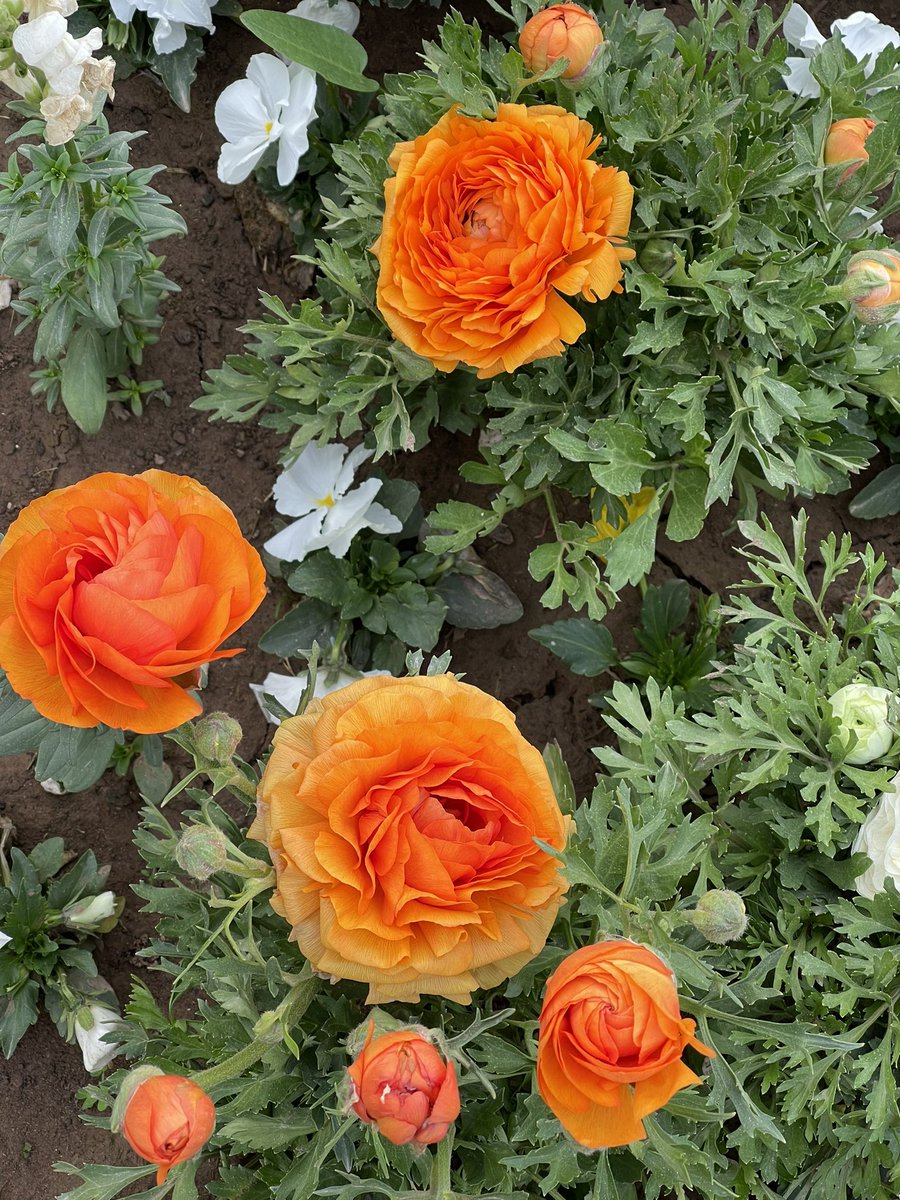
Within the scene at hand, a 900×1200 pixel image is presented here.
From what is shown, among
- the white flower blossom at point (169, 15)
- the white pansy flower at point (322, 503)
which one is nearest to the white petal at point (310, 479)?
the white pansy flower at point (322, 503)

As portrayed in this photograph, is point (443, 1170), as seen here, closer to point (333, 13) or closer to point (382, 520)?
point (382, 520)

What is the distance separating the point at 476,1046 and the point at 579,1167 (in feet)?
0.58

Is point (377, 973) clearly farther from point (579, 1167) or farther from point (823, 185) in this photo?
point (823, 185)

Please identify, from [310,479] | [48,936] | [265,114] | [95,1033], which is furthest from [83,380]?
[95,1033]

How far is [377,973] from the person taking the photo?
44.4 inches

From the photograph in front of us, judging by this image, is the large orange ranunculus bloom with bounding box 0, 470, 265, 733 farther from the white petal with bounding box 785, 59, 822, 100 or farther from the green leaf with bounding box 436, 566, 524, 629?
the white petal with bounding box 785, 59, 822, 100

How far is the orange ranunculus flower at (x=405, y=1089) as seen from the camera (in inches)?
37.7

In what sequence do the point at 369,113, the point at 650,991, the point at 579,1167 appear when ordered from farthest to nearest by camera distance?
the point at 369,113 < the point at 579,1167 < the point at 650,991

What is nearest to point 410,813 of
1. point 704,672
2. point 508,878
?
point 508,878

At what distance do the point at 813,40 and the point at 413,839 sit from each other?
1.53 meters

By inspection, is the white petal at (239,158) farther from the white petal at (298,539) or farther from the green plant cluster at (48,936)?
the green plant cluster at (48,936)

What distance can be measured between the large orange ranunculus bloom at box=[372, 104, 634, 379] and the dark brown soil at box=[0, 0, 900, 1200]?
2.51 ft

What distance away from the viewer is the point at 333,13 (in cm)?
206

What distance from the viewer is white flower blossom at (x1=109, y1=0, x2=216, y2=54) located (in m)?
1.96
